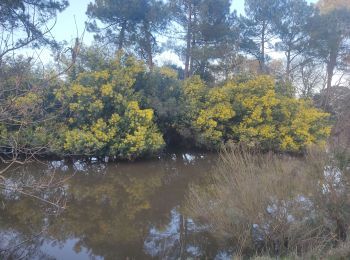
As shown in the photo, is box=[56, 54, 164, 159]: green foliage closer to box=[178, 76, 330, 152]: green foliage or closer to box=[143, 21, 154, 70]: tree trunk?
box=[178, 76, 330, 152]: green foliage

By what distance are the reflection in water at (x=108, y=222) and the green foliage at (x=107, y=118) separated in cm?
173

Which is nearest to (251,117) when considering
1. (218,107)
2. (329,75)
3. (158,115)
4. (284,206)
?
(218,107)

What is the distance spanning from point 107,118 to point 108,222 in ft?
26.4

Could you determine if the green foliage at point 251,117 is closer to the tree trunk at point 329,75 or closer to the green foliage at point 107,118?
the green foliage at point 107,118

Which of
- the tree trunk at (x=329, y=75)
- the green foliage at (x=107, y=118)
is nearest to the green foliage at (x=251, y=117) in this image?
the green foliage at (x=107, y=118)

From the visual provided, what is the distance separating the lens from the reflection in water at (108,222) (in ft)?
25.7

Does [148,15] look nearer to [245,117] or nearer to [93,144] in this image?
[245,117]

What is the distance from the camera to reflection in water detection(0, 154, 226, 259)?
7.84 metres

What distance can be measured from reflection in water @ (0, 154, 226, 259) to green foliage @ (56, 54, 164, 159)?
1.73m

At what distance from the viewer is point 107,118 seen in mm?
16812

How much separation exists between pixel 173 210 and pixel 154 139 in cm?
635

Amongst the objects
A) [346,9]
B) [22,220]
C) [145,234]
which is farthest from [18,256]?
[346,9]

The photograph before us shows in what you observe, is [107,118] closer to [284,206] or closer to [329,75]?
[284,206]

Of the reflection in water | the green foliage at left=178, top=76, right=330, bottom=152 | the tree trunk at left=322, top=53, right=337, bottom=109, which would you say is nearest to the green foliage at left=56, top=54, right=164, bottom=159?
the reflection in water
